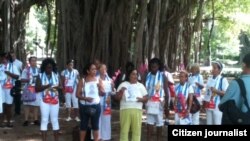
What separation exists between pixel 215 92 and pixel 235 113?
3.51 meters

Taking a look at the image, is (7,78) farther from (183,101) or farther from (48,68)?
(183,101)

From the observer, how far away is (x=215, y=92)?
25.7 ft

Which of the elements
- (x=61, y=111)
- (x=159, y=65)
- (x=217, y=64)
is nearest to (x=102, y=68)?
(x=159, y=65)

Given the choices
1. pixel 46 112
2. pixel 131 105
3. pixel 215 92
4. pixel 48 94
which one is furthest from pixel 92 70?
pixel 215 92

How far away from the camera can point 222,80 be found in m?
7.97

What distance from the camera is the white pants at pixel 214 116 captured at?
26.1 ft

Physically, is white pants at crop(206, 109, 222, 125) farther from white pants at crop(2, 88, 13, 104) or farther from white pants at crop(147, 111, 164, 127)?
white pants at crop(2, 88, 13, 104)

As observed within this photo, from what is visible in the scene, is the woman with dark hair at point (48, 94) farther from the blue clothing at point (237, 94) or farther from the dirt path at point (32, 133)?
the blue clothing at point (237, 94)

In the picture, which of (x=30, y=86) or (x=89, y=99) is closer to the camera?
(x=89, y=99)

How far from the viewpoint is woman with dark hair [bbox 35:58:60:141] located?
795 cm

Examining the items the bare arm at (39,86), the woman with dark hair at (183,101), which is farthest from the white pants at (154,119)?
the bare arm at (39,86)

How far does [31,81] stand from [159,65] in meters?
3.06

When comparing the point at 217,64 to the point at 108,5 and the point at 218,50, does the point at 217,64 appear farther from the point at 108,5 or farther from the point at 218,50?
the point at 218,50

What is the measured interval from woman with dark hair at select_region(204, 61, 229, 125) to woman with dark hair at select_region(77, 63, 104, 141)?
1.80m
